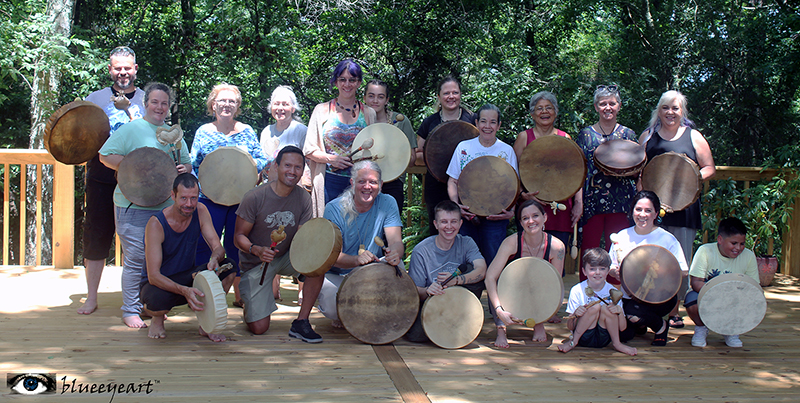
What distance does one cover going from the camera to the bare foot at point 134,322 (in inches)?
151

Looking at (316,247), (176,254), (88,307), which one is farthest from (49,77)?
(316,247)

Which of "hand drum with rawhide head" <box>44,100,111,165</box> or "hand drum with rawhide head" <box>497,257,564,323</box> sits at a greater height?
"hand drum with rawhide head" <box>44,100,111,165</box>

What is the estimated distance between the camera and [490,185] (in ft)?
13.5

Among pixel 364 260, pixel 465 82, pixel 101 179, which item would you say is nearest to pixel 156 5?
pixel 465 82

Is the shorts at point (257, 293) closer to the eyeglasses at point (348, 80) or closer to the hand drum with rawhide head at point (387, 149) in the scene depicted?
the hand drum with rawhide head at point (387, 149)

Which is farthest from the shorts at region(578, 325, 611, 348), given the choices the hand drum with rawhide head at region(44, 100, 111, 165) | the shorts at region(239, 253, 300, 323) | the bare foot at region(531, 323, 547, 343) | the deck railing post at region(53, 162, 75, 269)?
the deck railing post at region(53, 162, 75, 269)

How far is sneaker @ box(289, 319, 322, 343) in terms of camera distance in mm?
3641

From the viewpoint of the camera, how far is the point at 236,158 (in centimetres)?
421

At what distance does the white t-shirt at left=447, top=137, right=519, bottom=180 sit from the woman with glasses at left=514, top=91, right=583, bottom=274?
4.8 inches

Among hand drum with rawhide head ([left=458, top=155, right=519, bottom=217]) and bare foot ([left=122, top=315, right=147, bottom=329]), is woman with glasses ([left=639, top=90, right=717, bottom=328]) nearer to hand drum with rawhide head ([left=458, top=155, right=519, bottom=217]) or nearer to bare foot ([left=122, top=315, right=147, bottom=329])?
hand drum with rawhide head ([left=458, top=155, right=519, bottom=217])

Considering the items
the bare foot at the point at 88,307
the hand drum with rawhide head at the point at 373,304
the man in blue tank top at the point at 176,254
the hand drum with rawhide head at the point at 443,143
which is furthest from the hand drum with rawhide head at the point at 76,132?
the hand drum with rawhide head at the point at 443,143

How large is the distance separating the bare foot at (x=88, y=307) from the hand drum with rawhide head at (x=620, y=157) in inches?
140

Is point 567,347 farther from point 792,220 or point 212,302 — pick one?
point 792,220

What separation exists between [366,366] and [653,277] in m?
1.75
